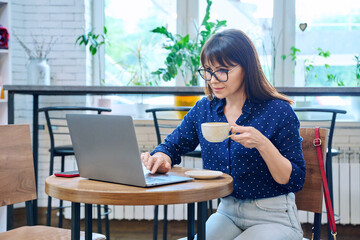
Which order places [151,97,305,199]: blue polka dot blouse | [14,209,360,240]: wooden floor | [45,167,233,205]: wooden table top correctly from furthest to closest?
[14,209,360,240]: wooden floor < [151,97,305,199]: blue polka dot blouse < [45,167,233,205]: wooden table top

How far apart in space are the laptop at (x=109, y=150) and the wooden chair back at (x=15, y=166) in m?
0.49

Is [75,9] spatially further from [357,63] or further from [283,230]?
[283,230]

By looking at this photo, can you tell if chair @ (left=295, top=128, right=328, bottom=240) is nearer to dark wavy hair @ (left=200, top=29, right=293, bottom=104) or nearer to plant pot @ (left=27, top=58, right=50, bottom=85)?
dark wavy hair @ (left=200, top=29, right=293, bottom=104)

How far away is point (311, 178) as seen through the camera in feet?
5.34

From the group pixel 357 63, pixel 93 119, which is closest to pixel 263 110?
pixel 93 119

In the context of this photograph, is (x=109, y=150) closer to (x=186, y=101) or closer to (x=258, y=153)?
(x=258, y=153)

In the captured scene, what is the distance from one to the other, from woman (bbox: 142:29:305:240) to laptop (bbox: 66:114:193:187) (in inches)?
8.6

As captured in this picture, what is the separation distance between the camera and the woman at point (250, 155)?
1453 mm

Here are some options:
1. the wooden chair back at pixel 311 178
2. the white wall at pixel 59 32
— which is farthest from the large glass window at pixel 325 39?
the wooden chair back at pixel 311 178

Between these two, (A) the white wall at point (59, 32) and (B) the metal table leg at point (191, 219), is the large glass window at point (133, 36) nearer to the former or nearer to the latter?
(A) the white wall at point (59, 32)

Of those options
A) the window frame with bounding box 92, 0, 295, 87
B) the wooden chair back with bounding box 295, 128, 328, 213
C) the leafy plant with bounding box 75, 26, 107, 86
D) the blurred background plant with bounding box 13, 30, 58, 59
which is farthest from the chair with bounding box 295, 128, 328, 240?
the blurred background plant with bounding box 13, 30, 58, 59

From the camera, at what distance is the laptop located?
1.20m

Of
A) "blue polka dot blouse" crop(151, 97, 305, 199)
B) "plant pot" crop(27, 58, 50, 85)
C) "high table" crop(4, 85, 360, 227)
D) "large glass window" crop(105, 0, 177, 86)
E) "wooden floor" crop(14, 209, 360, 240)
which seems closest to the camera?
"blue polka dot blouse" crop(151, 97, 305, 199)

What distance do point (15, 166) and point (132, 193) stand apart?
0.80 metres
